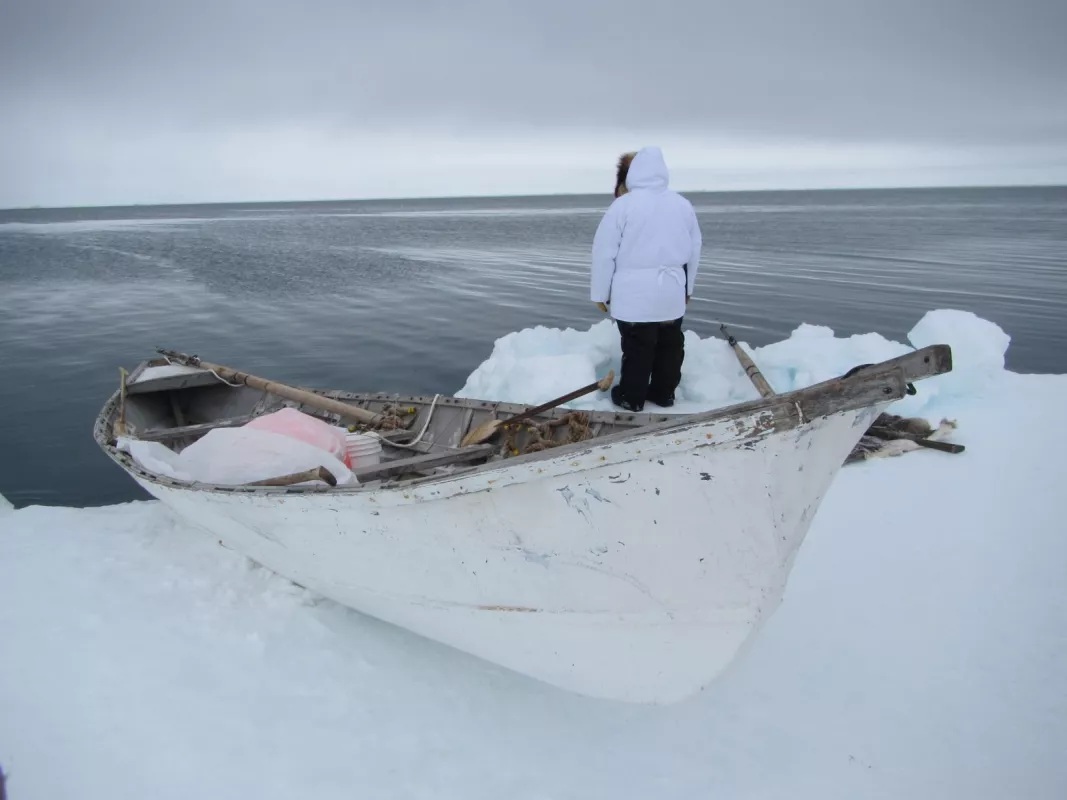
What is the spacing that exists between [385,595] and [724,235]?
1527 inches

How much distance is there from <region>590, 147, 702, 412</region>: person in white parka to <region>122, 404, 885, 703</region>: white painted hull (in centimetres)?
288

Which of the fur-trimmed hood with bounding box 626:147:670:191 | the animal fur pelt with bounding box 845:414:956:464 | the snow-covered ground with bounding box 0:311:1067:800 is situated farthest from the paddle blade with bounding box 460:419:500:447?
the animal fur pelt with bounding box 845:414:956:464

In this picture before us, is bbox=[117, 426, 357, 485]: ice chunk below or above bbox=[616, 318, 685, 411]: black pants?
below

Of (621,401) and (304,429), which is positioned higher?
(304,429)

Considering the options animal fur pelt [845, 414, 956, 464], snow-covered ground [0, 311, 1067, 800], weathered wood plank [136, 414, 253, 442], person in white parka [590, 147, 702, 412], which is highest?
person in white parka [590, 147, 702, 412]

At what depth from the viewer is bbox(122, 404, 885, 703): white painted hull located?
2.59m

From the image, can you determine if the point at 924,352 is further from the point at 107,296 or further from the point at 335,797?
the point at 107,296

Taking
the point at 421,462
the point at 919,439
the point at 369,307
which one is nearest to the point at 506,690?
the point at 421,462

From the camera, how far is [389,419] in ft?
18.2

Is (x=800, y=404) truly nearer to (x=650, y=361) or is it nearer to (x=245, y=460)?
(x=245, y=460)

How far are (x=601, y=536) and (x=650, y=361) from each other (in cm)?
335

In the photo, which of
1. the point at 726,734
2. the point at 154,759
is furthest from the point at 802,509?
the point at 154,759

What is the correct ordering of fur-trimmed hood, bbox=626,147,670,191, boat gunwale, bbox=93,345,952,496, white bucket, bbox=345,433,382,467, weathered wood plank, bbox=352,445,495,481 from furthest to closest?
fur-trimmed hood, bbox=626,147,670,191 → white bucket, bbox=345,433,382,467 → weathered wood plank, bbox=352,445,495,481 → boat gunwale, bbox=93,345,952,496

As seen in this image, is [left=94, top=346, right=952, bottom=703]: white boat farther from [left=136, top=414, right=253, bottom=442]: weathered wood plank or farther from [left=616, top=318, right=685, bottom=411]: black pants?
[left=616, top=318, right=685, bottom=411]: black pants
